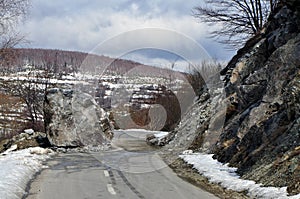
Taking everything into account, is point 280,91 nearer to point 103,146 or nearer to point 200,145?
point 200,145

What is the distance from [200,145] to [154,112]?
30.2 m

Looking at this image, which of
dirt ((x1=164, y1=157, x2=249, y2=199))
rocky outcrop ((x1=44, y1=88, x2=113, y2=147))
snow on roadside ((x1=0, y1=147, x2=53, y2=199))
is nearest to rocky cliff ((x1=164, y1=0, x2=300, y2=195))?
dirt ((x1=164, y1=157, x2=249, y2=199))

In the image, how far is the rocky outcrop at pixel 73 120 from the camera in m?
21.5

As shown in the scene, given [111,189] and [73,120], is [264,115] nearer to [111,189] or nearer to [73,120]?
[111,189]

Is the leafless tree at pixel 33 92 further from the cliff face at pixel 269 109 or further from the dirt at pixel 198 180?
the dirt at pixel 198 180

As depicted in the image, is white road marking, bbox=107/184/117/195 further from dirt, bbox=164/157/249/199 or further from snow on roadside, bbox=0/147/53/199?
dirt, bbox=164/157/249/199

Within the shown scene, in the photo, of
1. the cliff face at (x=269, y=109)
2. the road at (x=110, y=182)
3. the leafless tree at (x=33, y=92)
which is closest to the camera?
the road at (x=110, y=182)

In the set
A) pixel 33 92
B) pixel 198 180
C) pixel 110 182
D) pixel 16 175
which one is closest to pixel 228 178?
pixel 198 180

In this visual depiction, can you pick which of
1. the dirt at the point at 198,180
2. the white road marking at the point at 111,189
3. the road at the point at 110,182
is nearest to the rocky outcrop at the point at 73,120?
the road at the point at 110,182

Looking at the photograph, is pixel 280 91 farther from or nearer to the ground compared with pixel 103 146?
farther from the ground

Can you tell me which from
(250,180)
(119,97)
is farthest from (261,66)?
(119,97)

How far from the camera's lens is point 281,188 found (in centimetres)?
881

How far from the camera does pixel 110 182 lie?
10938 mm

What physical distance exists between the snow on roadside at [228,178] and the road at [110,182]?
932mm
